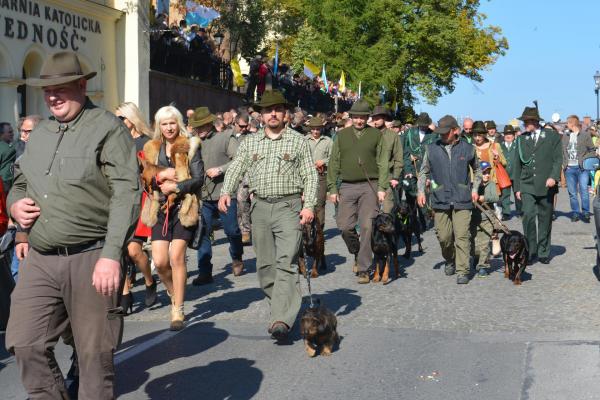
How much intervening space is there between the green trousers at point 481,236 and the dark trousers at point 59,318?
24.7ft

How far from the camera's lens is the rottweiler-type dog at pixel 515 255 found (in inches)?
433

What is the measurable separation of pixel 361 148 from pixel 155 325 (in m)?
3.63

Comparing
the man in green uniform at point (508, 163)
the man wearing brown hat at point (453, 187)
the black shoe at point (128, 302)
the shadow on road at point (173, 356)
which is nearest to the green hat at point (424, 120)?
the man in green uniform at point (508, 163)

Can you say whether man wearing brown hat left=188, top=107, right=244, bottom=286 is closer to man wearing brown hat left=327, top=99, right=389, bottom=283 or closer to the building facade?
man wearing brown hat left=327, top=99, right=389, bottom=283

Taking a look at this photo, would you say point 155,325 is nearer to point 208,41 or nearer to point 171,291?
point 171,291

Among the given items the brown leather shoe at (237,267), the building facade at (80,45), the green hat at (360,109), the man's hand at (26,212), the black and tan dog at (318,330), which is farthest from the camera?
the building facade at (80,45)

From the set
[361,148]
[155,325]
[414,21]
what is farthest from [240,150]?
[414,21]

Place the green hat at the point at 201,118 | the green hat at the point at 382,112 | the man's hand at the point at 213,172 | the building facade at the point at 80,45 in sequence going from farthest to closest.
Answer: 1. the building facade at the point at 80,45
2. the green hat at the point at 382,112
3. the man's hand at the point at 213,172
4. the green hat at the point at 201,118

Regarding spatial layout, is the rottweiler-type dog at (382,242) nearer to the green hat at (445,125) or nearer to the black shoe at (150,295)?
the green hat at (445,125)

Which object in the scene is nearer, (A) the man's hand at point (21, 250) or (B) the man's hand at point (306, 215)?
(A) the man's hand at point (21, 250)

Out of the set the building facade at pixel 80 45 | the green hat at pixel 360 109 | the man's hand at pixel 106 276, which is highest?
the building facade at pixel 80 45

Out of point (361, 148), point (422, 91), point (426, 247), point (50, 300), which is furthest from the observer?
point (422, 91)

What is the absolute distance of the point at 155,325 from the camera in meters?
8.77

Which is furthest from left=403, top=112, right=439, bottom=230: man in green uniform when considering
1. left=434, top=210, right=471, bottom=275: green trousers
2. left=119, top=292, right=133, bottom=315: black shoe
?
left=119, top=292, right=133, bottom=315: black shoe
